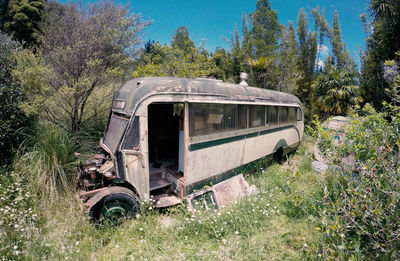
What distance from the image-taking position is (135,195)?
3.62 m

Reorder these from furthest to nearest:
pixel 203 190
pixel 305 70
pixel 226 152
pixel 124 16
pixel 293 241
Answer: pixel 305 70
pixel 124 16
pixel 226 152
pixel 203 190
pixel 293 241

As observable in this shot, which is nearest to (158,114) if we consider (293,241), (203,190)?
(203,190)

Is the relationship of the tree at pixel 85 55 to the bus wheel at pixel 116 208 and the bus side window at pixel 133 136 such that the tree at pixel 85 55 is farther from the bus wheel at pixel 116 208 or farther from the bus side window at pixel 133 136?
the bus wheel at pixel 116 208

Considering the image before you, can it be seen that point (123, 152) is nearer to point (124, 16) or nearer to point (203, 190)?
point (203, 190)

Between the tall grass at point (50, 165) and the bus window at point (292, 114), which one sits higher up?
the bus window at point (292, 114)

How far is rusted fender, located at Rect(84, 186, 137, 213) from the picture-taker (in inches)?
129

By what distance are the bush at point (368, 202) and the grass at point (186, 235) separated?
0.30m

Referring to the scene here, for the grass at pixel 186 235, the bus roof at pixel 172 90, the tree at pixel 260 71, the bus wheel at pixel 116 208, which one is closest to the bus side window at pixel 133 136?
the bus roof at pixel 172 90

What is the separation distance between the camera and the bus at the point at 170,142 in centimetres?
352

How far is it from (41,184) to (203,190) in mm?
3202

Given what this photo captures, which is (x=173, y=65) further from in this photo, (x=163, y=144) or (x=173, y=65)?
(x=163, y=144)

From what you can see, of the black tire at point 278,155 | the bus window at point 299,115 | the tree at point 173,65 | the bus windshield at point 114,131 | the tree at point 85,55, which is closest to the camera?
the bus windshield at point 114,131

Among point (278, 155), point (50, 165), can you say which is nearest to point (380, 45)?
point (278, 155)

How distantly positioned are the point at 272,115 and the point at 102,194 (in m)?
4.99
